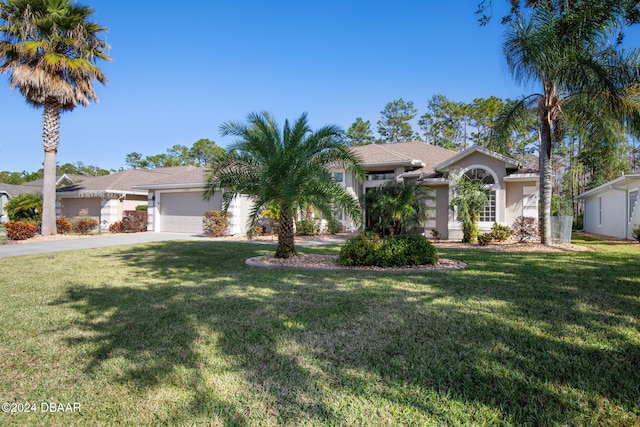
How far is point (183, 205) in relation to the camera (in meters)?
22.9

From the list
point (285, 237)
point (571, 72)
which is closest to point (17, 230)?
point (285, 237)

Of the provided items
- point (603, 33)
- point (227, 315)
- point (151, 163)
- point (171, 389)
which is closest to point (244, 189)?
point (227, 315)

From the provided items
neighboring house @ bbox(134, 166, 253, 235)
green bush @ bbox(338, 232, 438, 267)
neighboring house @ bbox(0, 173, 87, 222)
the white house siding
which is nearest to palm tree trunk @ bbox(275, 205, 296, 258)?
green bush @ bbox(338, 232, 438, 267)

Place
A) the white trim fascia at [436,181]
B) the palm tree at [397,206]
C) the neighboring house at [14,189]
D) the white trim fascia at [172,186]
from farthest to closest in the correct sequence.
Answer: the neighboring house at [14,189]
the white trim fascia at [172,186]
the white trim fascia at [436,181]
the palm tree at [397,206]

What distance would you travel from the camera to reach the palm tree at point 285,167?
10031 mm

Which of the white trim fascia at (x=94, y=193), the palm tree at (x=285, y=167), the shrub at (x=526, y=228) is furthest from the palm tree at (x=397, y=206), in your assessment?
the white trim fascia at (x=94, y=193)

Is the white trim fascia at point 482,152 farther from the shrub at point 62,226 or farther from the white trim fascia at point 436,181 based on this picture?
the shrub at point 62,226

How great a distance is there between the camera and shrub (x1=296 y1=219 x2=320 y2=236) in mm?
19875

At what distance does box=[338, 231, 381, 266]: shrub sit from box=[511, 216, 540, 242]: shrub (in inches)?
349

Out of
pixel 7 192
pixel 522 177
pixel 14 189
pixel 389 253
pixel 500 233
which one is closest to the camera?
pixel 389 253

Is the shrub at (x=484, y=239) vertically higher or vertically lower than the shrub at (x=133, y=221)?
lower

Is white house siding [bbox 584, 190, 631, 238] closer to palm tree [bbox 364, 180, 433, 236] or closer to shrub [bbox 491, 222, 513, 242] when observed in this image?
shrub [bbox 491, 222, 513, 242]

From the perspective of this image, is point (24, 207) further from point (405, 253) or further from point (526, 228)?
point (526, 228)

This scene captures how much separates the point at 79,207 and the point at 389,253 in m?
26.0
